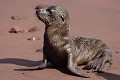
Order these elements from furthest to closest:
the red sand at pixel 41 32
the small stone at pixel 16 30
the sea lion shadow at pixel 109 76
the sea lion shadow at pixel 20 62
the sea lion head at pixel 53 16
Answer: the small stone at pixel 16 30, the sea lion shadow at pixel 20 62, the sea lion head at pixel 53 16, the red sand at pixel 41 32, the sea lion shadow at pixel 109 76

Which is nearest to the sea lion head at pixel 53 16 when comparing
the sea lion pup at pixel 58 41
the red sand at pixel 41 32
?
the sea lion pup at pixel 58 41

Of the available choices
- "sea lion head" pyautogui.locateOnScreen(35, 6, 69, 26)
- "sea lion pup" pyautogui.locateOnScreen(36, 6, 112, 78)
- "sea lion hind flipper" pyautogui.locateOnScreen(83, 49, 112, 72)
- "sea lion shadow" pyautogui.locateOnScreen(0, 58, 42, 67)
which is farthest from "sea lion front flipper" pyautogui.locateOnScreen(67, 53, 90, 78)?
"sea lion shadow" pyautogui.locateOnScreen(0, 58, 42, 67)

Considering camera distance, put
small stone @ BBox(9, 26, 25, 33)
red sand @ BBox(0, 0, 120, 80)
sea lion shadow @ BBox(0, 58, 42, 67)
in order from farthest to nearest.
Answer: small stone @ BBox(9, 26, 25, 33)
sea lion shadow @ BBox(0, 58, 42, 67)
red sand @ BBox(0, 0, 120, 80)

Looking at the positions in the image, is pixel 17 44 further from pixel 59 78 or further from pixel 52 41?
pixel 59 78

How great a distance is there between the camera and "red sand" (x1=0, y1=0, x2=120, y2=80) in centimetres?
721

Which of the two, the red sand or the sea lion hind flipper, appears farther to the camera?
the sea lion hind flipper

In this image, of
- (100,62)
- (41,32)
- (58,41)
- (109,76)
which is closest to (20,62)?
(58,41)

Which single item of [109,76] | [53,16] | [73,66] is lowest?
[109,76]

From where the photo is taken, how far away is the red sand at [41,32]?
721 centimetres

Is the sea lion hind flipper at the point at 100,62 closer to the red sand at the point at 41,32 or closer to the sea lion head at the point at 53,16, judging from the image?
the red sand at the point at 41,32

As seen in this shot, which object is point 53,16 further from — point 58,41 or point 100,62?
point 100,62

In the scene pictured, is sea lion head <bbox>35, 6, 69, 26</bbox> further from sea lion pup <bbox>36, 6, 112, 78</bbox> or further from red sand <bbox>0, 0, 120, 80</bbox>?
red sand <bbox>0, 0, 120, 80</bbox>

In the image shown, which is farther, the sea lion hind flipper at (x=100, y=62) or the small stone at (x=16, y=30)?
the small stone at (x=16, y=30)

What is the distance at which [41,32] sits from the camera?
1201 centimetres
